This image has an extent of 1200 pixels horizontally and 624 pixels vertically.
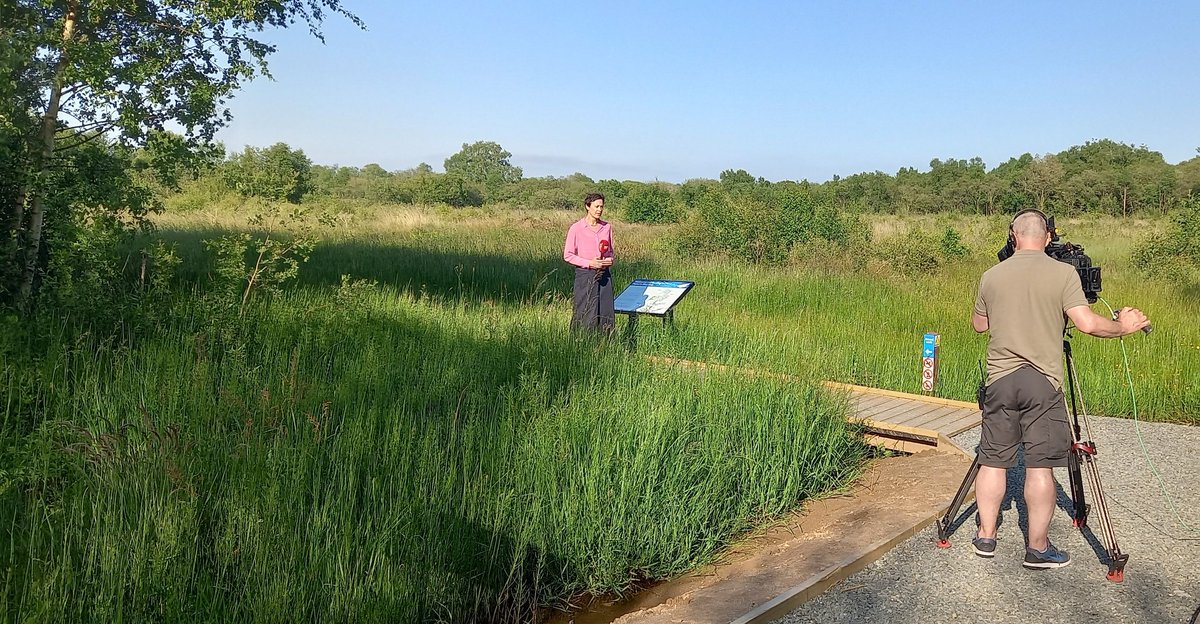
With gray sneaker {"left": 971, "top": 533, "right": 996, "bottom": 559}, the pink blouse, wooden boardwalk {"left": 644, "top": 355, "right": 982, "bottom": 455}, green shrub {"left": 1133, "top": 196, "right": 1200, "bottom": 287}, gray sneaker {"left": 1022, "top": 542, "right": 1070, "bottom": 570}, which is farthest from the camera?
green shrub {"left": 1133, "top": 196, "right": 1200, "bottom": 287}

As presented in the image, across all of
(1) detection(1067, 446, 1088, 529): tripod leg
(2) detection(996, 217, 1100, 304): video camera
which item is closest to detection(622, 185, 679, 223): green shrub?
(1) detection(1067, 446, 1088, 529): tripod leg

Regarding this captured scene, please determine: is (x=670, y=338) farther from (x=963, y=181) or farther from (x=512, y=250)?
(x=963, y=181)

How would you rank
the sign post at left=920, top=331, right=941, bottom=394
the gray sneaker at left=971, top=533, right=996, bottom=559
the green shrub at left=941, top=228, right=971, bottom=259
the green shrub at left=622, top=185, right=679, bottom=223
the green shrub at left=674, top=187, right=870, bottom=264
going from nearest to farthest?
the gray sneaker at left=971, top=533, right=996, bottom=559 < the sign post at left=920, top=331, right=941, bottom=394 < the green shrub at left=674, top=187, right=870, bottom=264 < the green shrub at left=941, top=228, right=971, bottom=259 < the green shrub at left=622, top=185, right=679, bottom=223

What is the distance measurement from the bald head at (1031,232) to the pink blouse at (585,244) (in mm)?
4567

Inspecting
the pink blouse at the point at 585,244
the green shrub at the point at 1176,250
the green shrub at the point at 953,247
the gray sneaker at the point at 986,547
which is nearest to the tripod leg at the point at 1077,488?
the gray sneaker at the point at 986,547

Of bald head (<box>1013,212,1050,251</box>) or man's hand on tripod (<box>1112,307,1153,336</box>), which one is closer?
man's hand on tripod (<box>1112,307,1153,336</box>)

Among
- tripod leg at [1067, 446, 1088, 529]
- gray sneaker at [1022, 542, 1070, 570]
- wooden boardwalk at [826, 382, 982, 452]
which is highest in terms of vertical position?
tripod leg at [1067, 446, 1088, 529]

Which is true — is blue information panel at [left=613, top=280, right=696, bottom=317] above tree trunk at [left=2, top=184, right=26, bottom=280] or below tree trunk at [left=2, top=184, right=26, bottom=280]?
below

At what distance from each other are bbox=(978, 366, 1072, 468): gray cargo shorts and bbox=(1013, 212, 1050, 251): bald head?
2.02ft

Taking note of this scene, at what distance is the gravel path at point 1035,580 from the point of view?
3.98 m

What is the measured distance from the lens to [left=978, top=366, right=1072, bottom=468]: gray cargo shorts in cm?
431

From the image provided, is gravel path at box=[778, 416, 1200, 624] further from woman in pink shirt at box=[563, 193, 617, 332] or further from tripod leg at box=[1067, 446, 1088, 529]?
woman in pink shirt at box=[563, 193, 617, 332]

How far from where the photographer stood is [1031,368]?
4309 mm

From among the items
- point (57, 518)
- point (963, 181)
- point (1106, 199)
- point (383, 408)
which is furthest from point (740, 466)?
point (963, 181)
